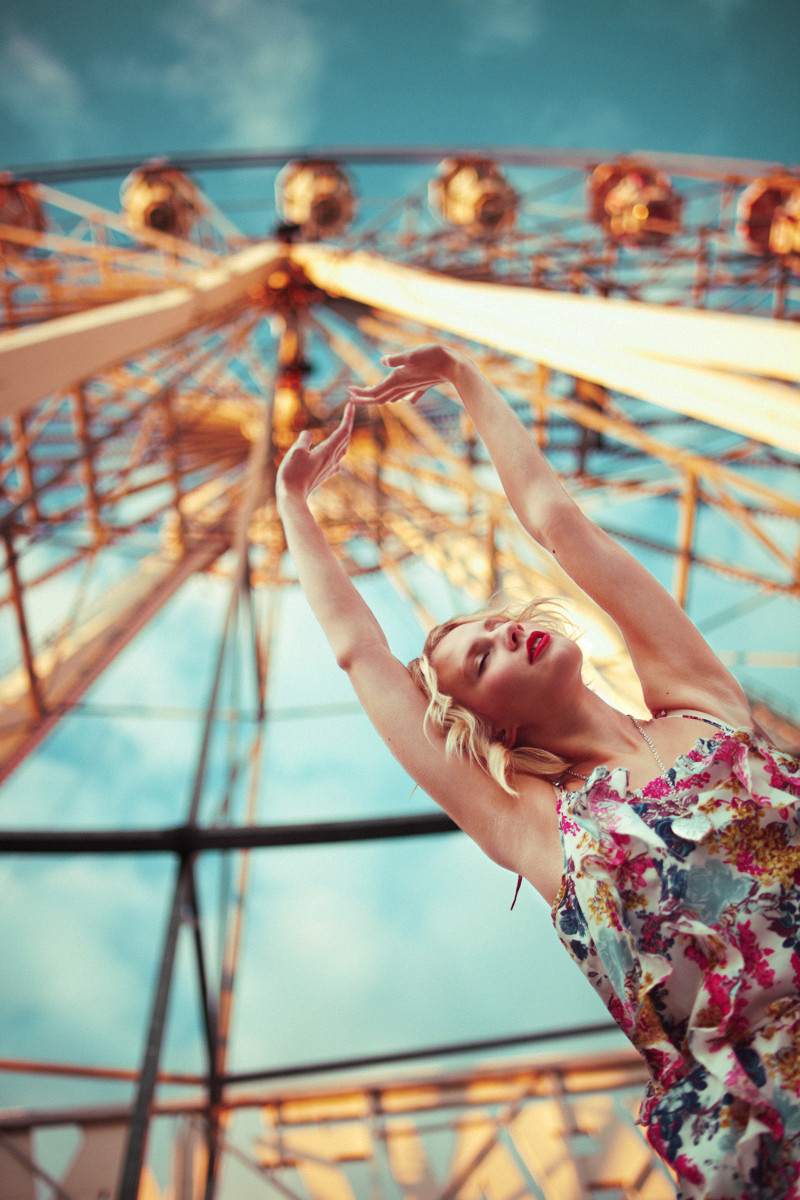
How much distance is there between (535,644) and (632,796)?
430 millimetres

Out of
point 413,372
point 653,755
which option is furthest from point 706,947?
point 413,372

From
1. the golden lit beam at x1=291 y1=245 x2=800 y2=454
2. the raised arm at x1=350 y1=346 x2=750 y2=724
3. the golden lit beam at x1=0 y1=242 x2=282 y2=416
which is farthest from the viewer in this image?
the golden lit beam at x1=0 y1=242 x2=282 y2=416

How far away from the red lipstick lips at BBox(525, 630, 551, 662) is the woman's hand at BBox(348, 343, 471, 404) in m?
0.85

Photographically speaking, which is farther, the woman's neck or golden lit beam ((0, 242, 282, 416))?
golden lit beam ((0, 242, 282, 416))

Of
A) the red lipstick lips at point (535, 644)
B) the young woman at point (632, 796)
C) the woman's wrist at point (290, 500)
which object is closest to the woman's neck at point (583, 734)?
the young woman at point (632, 796)

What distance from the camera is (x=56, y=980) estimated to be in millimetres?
6027

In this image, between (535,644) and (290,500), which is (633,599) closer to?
(535,644)

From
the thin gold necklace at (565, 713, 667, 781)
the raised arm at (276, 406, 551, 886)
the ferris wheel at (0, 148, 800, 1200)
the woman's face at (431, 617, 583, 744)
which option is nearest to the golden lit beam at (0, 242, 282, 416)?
the ferris wheel at (0, 148, 800, 1200)

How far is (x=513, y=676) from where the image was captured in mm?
2014

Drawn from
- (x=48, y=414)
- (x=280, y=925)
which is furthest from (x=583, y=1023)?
(x=48, y=414)

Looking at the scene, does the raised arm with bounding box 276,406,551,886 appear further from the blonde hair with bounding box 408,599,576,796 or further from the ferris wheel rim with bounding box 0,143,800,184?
the ferris wheel rim with bounding box 0,143,800,184

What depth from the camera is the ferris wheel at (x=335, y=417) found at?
4.04 m

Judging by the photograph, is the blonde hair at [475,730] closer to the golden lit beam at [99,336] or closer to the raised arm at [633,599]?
the raised arm at [633,599]

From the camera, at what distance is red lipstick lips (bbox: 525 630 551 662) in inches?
80.0
